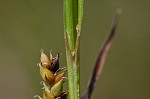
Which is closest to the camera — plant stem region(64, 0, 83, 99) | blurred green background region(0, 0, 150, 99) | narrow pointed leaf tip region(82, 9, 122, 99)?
plant stem region(64, 0, 83, 99)

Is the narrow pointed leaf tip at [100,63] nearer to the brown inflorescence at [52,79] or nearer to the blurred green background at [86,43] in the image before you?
the brown inflorescence at [52,79]

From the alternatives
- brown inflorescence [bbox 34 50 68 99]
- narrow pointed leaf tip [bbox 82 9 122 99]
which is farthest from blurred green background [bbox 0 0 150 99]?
brown inflorescence [bbox 34 50 68 99]

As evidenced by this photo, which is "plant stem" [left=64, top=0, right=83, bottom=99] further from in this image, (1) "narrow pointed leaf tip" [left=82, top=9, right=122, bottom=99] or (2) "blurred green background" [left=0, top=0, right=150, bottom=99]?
(2) "blurred green background" [left=0, top=0, right=150, bottom=99]

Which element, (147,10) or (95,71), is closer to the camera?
(95,71)

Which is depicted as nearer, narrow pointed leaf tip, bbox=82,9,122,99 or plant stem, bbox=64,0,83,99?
plant stem, bbox=64,0,83,99

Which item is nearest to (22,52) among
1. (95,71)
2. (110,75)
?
(110,75)

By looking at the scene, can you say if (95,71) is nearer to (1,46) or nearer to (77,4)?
(77,4)
